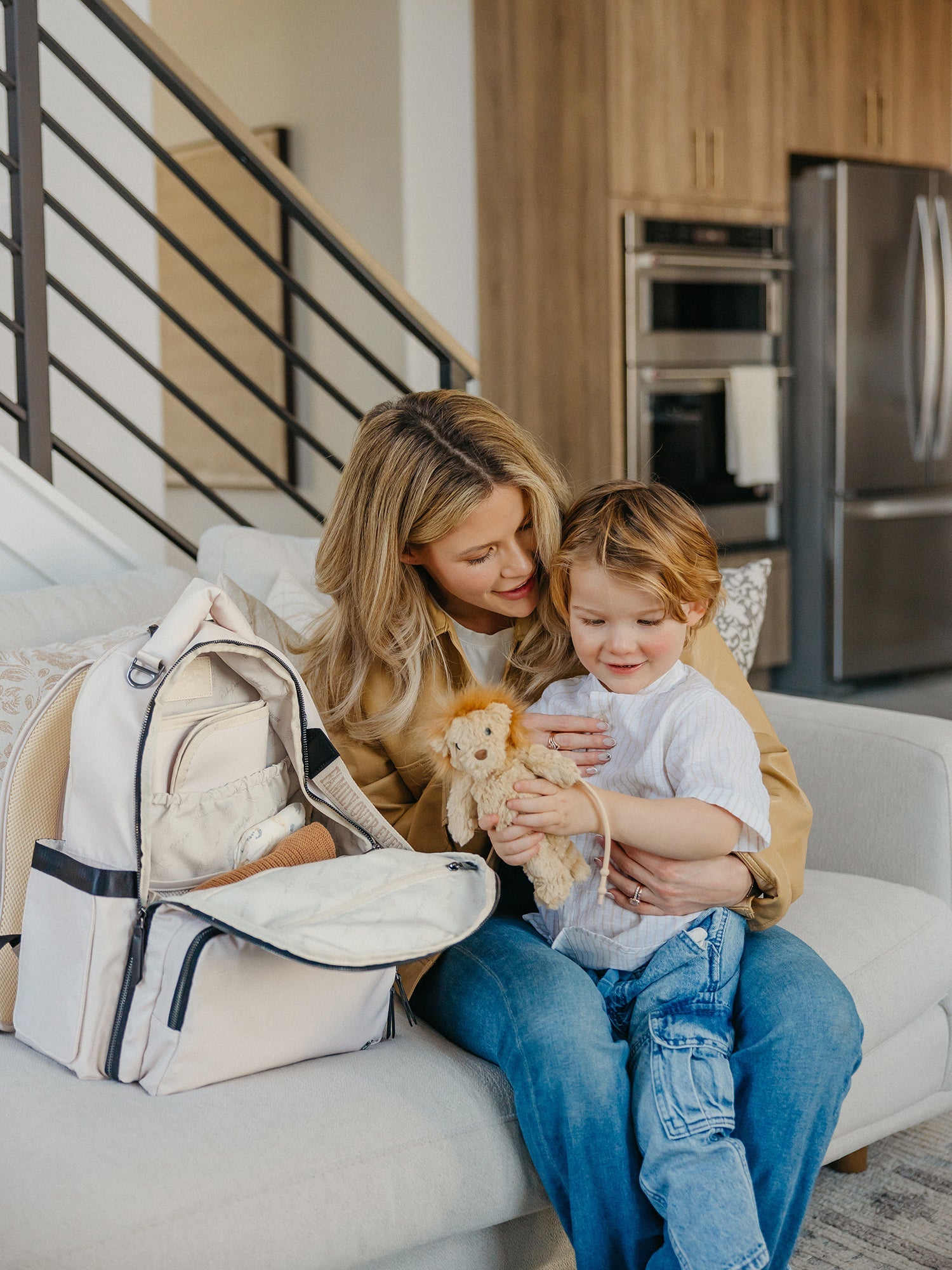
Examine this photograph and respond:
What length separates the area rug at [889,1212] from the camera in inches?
57.6

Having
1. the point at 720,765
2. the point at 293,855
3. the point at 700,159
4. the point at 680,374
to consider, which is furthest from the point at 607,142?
the point at 293,855

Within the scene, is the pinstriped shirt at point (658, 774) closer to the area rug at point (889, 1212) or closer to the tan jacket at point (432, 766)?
the tan jacket at point (432, 766)

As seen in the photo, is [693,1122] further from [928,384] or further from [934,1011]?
[928,384]

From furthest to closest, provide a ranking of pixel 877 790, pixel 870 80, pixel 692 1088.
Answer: pixel 870 80
pixel 877 790
pixel 692 1088

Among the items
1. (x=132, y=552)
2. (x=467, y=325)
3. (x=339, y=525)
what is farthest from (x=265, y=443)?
(x=339, y=525)

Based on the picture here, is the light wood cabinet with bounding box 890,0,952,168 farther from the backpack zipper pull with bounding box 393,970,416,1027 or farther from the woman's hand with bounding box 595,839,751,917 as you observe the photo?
the backpack zipper pull with bounding box 393,970,416,1027

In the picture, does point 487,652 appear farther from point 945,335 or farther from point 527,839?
point 945,335

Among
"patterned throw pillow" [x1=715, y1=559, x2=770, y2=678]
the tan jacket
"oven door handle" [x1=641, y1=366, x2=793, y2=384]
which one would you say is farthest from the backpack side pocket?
"oven door handle" [x1=641, y1=366, x2=793, y2=384]

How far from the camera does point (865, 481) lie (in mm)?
4309

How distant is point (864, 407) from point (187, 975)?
12.2ft

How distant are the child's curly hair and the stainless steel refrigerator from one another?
10.0ft

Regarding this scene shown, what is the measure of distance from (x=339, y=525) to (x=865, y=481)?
3180 millimetres

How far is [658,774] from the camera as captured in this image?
1.32m

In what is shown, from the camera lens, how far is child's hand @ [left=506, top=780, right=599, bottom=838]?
47.1 inches
